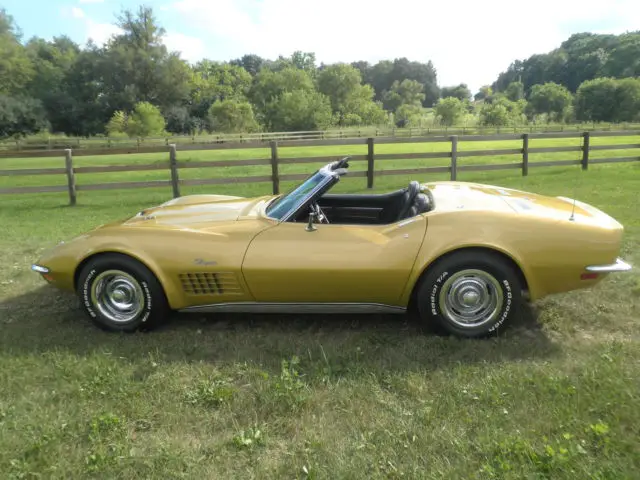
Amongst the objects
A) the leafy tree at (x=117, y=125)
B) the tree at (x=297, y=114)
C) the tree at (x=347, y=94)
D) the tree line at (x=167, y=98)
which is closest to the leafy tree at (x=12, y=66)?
the tree line at (x=167, y=98)

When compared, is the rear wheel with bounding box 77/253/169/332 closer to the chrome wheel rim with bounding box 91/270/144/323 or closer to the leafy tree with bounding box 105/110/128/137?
the chrome wheel rim with bounding box 91/270/144/323

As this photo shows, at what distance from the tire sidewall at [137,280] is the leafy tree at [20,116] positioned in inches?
2240

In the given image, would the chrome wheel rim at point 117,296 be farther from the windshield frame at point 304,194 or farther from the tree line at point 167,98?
the tree line at point 167,98

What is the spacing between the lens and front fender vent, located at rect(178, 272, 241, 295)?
3703 millimetres

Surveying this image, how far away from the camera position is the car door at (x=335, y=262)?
141 inches

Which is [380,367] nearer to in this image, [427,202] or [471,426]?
[471,426]

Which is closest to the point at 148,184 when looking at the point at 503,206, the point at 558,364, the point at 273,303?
the point at 273,303

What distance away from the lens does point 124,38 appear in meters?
65.4

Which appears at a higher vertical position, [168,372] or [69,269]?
[69,269]

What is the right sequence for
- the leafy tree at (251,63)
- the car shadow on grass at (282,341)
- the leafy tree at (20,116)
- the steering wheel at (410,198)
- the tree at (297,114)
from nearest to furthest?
the car shadow on grass at (282,341) < the steering wheel at (410,198) < the leafy tree at (20,116) < the tree at (297,114) < the leafy tree at (251,63)

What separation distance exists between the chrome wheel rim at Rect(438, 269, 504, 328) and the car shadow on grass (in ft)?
0.55

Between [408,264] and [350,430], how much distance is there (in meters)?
1.32

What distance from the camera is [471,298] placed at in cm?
363

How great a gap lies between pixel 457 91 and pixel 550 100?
64.5m
